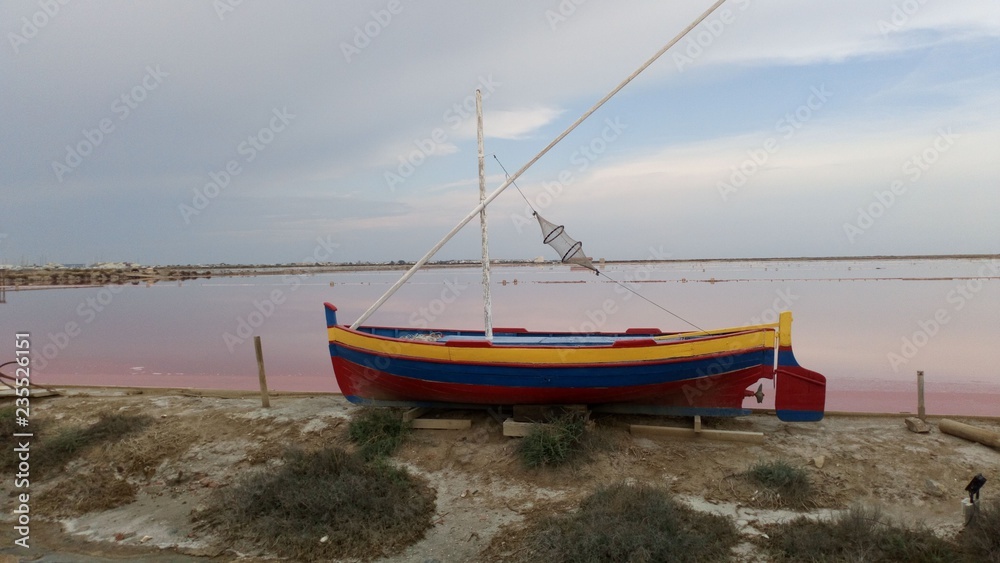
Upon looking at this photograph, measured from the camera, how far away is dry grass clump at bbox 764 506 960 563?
466 centimetres

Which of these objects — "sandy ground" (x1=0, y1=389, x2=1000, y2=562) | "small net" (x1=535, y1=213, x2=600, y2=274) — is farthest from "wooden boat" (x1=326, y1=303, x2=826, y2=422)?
"small net" (x1=535, y1=213, x2=600, y2=274)

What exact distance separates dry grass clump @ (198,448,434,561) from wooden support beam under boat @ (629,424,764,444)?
3081 mm

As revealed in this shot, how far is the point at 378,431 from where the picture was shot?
26.2ft

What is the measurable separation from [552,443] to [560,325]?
451 inches

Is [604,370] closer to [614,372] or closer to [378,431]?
[614,372]

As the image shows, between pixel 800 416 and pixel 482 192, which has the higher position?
pixel 482 192

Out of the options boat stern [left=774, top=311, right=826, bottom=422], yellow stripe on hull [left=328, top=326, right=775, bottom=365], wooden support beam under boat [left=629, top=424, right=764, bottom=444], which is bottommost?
wooden support beam under boat [left=629, top=424, right=764, bottom=444]

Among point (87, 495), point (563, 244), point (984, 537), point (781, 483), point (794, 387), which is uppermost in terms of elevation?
point (563, 244)

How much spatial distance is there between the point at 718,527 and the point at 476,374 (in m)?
3.63

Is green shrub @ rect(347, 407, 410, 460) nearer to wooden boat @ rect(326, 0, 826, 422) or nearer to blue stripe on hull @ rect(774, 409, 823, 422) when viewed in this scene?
wooden boat @ rect(326, 0, 826, 422)

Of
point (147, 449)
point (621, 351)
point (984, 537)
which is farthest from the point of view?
point (147, 449)

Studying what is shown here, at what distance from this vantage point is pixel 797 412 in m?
7.69

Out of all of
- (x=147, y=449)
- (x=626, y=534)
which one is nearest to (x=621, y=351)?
(x=626, y=534)

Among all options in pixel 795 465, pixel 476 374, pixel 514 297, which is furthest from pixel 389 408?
pixel 514 297
